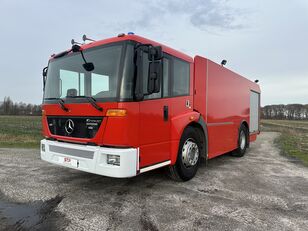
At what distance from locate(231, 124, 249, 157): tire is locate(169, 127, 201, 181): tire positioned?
317cm

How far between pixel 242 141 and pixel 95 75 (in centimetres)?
614

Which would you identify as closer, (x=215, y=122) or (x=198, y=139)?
(x=198, y=139)

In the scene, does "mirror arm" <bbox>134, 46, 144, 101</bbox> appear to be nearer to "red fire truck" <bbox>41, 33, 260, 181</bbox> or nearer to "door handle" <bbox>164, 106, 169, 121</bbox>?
"red fire truck" <bbox>41, 33, 260, 181</bbox>

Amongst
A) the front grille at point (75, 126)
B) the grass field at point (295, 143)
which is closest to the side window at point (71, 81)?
the front grille at point (75, 126)

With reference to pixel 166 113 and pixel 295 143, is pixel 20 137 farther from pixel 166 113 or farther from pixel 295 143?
pixel 295 143

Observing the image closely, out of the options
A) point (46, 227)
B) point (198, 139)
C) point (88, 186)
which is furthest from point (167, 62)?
point (46, 227)

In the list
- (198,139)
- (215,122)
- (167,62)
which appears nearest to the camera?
(167,62)

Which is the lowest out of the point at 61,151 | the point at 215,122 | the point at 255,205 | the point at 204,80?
the point at 255,205

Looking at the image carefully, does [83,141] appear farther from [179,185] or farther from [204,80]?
[204,80]

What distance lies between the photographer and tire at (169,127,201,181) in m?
5.14

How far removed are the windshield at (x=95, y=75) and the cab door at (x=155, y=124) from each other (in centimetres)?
37

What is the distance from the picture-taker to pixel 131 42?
4.00 metres

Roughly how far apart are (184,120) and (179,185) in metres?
1.30

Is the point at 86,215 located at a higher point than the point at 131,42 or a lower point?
lower
